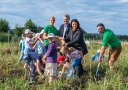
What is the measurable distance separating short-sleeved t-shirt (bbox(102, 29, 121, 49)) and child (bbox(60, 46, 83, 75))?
0.67 m

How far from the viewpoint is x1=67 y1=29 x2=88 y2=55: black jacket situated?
10102 millimetres

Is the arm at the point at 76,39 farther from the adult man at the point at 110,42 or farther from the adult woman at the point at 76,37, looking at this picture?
the adult man at the point at 110,42

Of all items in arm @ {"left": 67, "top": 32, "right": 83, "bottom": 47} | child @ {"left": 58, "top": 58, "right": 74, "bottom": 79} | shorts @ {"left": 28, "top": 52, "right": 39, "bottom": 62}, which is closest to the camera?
child @ {"left": 58, "top": 58, "right": 74, "bottom": 79}

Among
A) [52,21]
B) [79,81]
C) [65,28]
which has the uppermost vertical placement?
[52,21]

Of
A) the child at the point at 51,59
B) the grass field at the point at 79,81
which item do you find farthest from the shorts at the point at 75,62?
the child at the point at 51,59

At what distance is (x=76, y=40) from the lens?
1009 centimetres

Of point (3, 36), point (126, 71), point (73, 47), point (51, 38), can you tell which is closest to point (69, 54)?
point (73, 47)

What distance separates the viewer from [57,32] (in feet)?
34.7

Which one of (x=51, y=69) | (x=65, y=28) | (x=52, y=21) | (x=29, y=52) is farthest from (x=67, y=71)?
(x=52, y=21)

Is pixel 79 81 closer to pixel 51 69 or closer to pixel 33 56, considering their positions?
pixel 51 69

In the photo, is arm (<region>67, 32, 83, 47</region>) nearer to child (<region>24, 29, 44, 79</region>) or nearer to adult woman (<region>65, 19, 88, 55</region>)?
adult woman (<region>65, 19, 88, 55</region>)

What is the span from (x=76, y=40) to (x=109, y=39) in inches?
32.9

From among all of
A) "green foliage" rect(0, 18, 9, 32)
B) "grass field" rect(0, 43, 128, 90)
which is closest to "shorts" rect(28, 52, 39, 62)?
"grass field" rect(0, 43, 128, 90)

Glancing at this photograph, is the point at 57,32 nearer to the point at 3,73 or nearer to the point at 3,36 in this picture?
the point at 3,73
